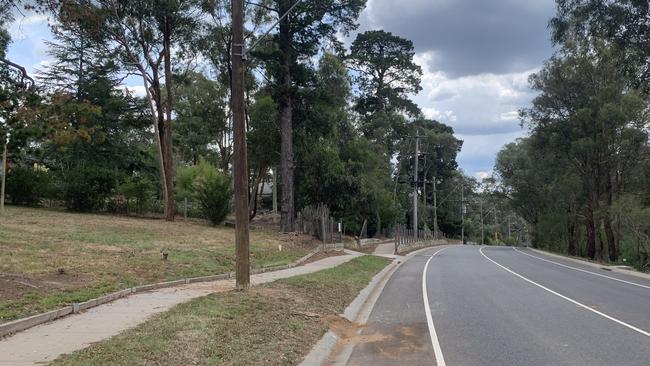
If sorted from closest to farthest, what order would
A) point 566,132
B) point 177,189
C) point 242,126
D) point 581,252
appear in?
point 242,126 < point 566,132 < point 177,189 < point 581,252

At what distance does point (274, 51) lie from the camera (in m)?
35.3

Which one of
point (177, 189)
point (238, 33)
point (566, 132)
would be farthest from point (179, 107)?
point (238, 33)

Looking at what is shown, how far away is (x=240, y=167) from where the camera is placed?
13023 millimetres

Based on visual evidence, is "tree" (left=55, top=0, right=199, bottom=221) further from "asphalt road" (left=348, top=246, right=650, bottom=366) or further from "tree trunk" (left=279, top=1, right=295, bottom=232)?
"asphalt road" (left=348, top=246, right=650, bottom=366)

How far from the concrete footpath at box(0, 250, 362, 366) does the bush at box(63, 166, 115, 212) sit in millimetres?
22555

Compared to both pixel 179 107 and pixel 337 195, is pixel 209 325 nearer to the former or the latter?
pixel 337 195

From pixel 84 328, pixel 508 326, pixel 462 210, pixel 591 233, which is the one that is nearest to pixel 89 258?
pixel 84 328

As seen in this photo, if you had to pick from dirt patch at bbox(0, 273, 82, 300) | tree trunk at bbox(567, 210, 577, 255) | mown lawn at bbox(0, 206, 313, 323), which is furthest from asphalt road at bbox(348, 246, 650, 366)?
tree trunk at bbox(567, 210, 577, 255)

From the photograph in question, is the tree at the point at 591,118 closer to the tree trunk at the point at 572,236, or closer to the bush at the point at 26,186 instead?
the tree trunk at the point at 572,236

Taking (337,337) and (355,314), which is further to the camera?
(355,314)

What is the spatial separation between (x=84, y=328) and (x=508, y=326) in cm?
738

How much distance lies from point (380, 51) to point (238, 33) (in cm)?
5970

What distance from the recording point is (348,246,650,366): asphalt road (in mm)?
8205

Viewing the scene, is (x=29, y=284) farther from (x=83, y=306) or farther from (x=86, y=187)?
(x=86, y=187)
